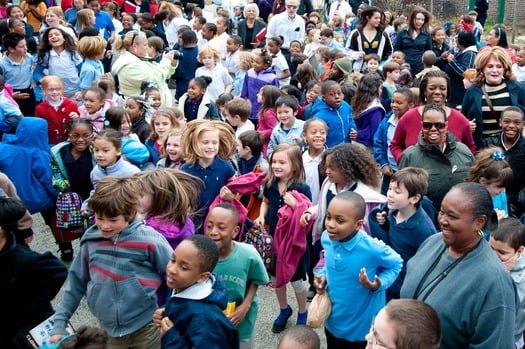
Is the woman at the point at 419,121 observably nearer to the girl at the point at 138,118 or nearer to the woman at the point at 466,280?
the woman at the point at 466,280

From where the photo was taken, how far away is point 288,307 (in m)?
5.14

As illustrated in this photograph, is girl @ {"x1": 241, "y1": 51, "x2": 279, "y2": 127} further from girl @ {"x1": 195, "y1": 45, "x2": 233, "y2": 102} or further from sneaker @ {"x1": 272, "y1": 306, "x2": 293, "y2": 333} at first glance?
sneaker @ {"x1": 272, "y1": 306, "x2": 293, "y2": 333}

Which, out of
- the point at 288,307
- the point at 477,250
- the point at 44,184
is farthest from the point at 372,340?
the point at 44,184

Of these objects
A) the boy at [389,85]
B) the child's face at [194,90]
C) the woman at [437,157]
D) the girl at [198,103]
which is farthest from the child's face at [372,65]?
the woman at [437,157]

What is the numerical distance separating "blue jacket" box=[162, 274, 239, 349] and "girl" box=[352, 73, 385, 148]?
15.6ft

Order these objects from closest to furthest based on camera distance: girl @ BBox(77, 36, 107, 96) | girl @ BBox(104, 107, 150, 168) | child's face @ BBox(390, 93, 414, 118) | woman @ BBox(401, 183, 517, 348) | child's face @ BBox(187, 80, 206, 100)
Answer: woman @ BBox(401, 183, 517, 348)
girl @ BBox(104, 107, 150, 168)
child's face @ BBox(390, 93, 414, 118)
child's face @ BBox(187, 80, 206, 100)
girl @ BBox(77, 36, 107, 96)

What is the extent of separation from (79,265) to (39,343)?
19.9 inches

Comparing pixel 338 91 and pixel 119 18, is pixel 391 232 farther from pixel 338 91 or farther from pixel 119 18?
pixel 119 18

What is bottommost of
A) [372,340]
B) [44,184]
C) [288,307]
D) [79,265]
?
[288,307]

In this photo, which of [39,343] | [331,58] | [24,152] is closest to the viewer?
[39,343]

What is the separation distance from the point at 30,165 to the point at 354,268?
3.63 meters

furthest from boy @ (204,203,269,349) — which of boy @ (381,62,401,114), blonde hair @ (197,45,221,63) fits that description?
blonde hair @ (197,45,221,63)

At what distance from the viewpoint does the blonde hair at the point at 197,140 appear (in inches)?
203

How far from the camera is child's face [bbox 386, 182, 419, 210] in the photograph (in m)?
4.13
